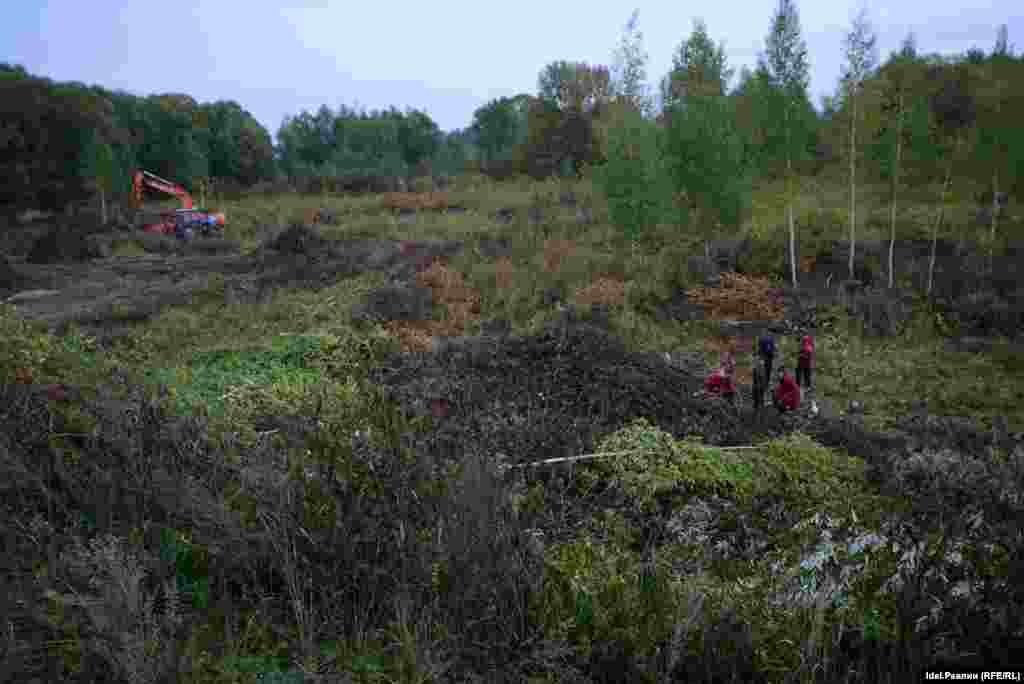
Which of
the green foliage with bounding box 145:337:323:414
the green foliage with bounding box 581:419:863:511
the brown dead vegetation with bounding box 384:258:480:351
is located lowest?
the green foliage with bounding box 581:419:863:511

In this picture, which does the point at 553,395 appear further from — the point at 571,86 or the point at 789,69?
the point at 571,86

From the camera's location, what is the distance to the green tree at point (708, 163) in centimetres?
1652

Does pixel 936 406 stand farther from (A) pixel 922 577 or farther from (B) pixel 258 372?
(B) pixel 258 372

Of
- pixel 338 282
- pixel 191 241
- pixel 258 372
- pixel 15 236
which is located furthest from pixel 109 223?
pixel 258 372

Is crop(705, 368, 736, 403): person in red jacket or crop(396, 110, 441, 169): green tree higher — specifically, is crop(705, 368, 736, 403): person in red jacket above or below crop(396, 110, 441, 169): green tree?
below

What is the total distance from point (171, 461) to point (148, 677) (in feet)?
5.72

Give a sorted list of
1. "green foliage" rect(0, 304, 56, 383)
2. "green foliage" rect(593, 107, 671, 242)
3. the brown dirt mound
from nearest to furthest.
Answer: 1. "green foliage" rect(0, 304, 56, 383)
2. the brown dirt mound
3. "green foliage" rect(593, 107, 671, 242)

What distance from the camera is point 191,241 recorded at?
991 inches

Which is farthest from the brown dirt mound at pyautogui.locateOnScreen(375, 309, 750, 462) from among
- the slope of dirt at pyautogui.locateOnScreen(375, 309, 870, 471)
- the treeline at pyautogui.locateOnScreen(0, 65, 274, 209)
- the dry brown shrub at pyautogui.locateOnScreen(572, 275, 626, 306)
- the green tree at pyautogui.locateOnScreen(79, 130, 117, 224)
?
the treeline at pyautogui.locateOnScreen(0, 65, 274, 209)

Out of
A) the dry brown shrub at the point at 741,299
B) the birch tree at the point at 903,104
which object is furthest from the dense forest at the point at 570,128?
the dry brown shrub at the point at 741,299

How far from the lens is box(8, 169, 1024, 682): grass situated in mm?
2713

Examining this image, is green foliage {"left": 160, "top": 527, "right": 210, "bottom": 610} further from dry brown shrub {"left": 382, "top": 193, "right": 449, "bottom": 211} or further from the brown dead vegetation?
dry brown shrub {"left": 382, "top": 193, "right": 449, "bottom": 211}

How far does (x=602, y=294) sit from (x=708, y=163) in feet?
18.0

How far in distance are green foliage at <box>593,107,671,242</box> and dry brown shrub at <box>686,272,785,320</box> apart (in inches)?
93.8
